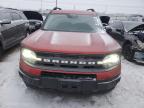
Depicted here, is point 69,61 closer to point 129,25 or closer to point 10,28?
point 10,28

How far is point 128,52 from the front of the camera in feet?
27.5

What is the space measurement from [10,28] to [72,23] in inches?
102

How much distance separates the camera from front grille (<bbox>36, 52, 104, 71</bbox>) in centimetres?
425

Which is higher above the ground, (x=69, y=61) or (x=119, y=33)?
(x=69, y=61)

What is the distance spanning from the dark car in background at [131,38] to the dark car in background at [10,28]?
3.03 m

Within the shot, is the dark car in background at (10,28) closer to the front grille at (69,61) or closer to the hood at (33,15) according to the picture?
the front grille at (69,61)

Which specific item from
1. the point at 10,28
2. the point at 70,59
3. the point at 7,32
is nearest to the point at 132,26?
the point at 10,28

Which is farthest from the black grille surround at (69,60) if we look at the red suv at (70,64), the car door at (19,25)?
the car door at (19,25)

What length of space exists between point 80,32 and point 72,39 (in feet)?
2.52

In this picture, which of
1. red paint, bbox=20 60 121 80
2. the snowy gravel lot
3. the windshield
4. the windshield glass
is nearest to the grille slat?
red paint, bbox=20 60 121 80

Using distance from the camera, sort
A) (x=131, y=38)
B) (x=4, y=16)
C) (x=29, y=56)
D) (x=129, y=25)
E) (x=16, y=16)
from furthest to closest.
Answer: (x=129, y=25) < (x=16, y=16) < (x=131, y=38) < (x=4, y=16) < (x=29, y=56)

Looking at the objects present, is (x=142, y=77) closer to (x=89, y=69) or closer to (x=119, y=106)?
(x=119, y=106)

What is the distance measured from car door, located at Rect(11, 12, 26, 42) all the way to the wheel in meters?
3.70

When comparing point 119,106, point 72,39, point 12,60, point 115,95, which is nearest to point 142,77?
point 115,95
